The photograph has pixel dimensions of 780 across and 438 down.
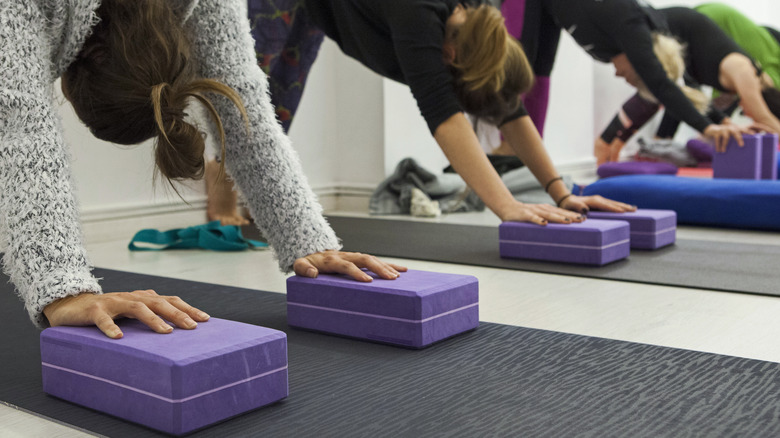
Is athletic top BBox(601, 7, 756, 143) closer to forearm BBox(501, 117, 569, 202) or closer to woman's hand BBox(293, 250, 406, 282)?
forearm BBox(501, 117, 569, 202)

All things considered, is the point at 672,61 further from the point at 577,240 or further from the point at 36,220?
the point at 36,220

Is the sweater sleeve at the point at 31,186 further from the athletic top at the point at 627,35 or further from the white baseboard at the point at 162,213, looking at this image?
the athletic top at the point at 627,35

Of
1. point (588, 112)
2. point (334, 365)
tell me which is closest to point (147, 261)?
point (334, 365)

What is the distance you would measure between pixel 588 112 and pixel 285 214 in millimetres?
4343

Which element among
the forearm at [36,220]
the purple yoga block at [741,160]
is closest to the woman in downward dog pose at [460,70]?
the purple yoga block at [741,160]

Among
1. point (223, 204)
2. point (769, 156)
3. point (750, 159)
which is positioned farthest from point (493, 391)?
point (769, 156)

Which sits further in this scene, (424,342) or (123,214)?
(123,214)

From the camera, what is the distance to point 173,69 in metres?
1.11

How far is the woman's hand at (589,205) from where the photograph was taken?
7.53 ft

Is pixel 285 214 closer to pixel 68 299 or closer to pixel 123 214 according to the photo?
pixel 68 299

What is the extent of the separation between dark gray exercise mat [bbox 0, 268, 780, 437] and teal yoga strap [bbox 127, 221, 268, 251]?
107 centimetres

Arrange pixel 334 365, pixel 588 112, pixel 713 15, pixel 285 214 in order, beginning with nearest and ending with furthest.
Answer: pixel 334 365 < pixel 285 214 < pixel 713 15 < pixel 588 112

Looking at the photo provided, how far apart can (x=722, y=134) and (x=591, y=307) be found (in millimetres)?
1670

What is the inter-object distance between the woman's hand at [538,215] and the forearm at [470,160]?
2cm
